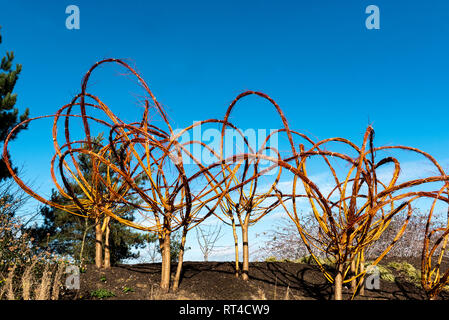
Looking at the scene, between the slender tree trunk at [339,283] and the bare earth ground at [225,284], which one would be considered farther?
the bare earth ground at [225,284]

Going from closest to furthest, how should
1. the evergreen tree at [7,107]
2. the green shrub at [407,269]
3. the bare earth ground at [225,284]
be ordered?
the bare earth ground at [225,284], the green shrub at [407,269], the evergreen tree at [7,107]

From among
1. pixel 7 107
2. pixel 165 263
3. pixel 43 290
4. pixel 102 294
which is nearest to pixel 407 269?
pixel 165 263

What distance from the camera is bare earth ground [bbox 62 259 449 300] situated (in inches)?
252

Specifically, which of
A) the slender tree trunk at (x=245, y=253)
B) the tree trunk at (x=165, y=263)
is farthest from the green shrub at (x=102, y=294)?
the slender tree trunk at (x=245, y=253)

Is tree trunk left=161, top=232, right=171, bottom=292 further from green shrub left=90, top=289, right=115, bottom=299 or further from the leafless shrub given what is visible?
the leafless shrub

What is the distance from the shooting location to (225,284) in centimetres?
697

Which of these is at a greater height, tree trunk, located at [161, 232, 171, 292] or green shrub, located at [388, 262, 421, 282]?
tree trunk, located at [161, 232, 171, 292]

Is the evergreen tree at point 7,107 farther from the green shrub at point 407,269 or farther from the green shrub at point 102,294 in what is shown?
the green shrub at point 407,269

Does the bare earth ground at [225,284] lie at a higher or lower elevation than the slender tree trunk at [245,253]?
lower

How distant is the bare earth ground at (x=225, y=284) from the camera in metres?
6.41

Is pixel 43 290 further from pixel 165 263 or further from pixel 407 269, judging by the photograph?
pixel 407 269

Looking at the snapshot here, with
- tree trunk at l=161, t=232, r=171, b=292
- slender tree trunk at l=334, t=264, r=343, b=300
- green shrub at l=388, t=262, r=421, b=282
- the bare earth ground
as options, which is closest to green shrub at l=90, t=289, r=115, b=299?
the bare earth ground
